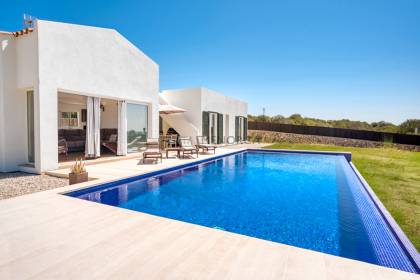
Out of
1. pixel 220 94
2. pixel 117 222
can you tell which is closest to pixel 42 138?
pixel 117 222

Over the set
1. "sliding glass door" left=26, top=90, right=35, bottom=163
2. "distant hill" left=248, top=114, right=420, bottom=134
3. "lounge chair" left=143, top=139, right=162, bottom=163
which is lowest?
"lounge chair" left=143, top=139, right=162, bottom=163

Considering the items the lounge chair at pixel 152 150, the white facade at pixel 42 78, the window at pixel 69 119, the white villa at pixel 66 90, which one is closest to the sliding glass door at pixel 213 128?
the white villa at pixel 66 90

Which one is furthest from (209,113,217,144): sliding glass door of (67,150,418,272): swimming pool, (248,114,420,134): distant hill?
(248,114,420,134): distant hill

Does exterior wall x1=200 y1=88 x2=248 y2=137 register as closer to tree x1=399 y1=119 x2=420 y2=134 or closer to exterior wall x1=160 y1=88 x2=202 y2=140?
exterior wall x1=160 y1=88 x2=202 y2=140

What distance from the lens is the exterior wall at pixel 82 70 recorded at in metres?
6.92

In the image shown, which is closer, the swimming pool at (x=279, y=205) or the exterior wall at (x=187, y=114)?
the swimming pool at (x=279, y=205)

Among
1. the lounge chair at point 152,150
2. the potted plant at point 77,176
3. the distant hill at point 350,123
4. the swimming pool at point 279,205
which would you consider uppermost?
the distant hill at point 350,123

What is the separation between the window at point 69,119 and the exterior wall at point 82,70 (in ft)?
17.6

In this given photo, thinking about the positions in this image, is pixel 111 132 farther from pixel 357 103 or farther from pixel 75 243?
pixel 357 103

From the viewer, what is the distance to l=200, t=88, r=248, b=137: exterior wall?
1610cm

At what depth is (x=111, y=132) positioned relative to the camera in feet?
40.9

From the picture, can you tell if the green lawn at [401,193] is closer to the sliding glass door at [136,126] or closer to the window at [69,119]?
the sliding glass door at [136,126]

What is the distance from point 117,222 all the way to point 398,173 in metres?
9.30

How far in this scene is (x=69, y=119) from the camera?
43.8 feet
